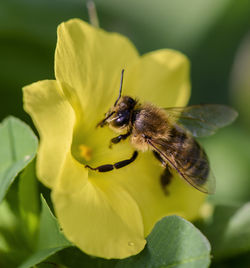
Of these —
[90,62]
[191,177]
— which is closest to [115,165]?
[191,177]

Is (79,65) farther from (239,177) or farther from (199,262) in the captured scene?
(239,177)

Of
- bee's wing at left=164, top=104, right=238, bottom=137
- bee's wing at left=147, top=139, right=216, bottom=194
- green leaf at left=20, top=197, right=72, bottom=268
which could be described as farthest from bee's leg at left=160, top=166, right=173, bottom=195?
green leaf at left=20, top=197, right=72, bottom=268

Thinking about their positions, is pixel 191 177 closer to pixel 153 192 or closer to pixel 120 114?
pixel 153 192

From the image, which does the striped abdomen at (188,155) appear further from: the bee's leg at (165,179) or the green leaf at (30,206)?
the green leaf at (30,206)

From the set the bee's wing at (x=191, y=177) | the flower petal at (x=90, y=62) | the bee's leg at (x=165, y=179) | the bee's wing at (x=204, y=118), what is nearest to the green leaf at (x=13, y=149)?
the flower petal at (x=90, y=62)

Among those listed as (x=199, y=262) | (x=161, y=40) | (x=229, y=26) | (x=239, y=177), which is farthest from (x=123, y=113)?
(x=229, y=26)

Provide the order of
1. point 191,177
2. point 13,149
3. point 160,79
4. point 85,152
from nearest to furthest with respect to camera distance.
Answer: point 13,149
point 191,177
point 85,152
point 160,79
